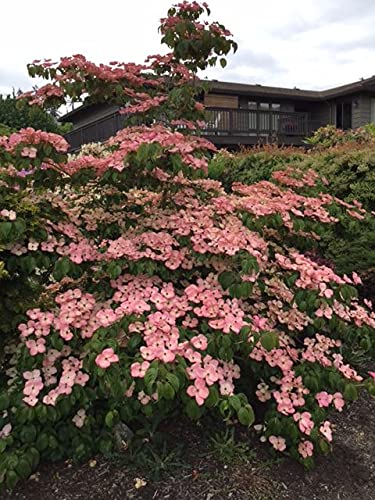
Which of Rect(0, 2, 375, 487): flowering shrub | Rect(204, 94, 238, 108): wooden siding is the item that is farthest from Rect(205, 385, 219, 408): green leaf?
Rect(204, 94, 238, 108): wooden siding

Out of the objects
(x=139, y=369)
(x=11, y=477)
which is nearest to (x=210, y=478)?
(x=139, y=369)

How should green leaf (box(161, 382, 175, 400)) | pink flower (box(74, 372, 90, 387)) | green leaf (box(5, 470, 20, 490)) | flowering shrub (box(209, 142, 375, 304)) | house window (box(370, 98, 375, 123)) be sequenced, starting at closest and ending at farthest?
green leaf (box(161, 382, 175, 400))
green leaf (box(5, 470, 20, 490))
pink flower (box(74, 372, 90, 387))
flowering shrub (box(209, 142, 375, 304))
house window (box(370, 98, 375, 123))

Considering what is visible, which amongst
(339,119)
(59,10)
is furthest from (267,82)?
(59,10)

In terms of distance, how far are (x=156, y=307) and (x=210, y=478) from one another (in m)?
0.76

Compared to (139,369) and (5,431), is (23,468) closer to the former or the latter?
(5,431)

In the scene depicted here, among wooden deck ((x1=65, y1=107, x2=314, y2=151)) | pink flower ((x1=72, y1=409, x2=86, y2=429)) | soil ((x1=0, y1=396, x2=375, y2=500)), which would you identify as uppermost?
wooden deck ((x1=65, y1=107, x2=314, y2=151))

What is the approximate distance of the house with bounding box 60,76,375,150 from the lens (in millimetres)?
15469

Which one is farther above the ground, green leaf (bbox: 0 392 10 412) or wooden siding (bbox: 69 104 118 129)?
wooden siding (bbox: 69 104 118 129)

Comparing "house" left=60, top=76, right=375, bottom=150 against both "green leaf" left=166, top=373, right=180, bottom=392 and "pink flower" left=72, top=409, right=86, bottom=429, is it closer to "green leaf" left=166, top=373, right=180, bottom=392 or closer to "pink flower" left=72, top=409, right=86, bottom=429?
"pink flower" left=72, top=409, right=86, bottom=429

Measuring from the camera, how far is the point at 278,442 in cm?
205

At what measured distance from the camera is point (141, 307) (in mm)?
1919

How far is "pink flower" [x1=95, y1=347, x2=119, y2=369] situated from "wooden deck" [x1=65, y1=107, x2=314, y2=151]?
13.3m

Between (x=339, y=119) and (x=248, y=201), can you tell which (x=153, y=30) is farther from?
(x=339, y=119)

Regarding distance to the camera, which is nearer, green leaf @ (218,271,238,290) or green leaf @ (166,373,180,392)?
green leaf @ (166,373,180,392)
